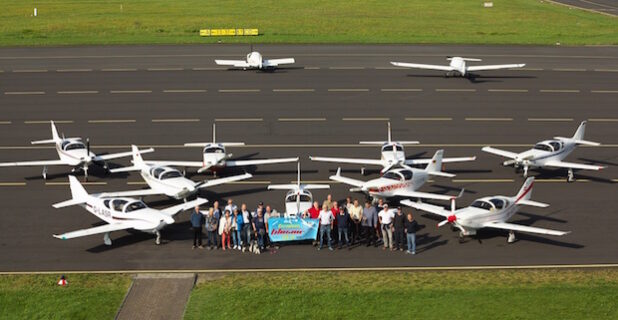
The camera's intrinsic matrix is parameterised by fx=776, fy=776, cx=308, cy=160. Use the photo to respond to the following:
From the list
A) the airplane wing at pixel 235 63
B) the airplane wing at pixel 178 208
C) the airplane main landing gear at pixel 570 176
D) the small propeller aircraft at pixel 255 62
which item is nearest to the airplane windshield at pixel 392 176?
the airplane wing at pixel 178 208

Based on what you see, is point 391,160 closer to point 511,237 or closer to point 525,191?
point 525,191

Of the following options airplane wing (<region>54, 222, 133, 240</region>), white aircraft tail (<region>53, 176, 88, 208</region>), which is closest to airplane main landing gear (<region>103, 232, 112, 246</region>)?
airplane wing (<region>54, 222, 133, 240</region>)

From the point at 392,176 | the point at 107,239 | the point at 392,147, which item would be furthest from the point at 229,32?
the point at 107,239

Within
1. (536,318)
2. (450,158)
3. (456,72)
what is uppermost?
(456,72)

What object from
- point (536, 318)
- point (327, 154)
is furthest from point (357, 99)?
point (536, 318)

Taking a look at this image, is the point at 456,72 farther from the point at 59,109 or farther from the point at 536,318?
the point at 536,318

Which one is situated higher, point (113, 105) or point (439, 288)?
point (113, 105)

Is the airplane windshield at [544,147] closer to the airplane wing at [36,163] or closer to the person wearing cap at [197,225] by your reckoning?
the person wearing cap at [197,225]

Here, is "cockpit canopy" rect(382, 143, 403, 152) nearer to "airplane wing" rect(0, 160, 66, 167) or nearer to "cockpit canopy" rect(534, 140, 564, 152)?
"cockpit canopy" rect(534, 140, 564, 152)
